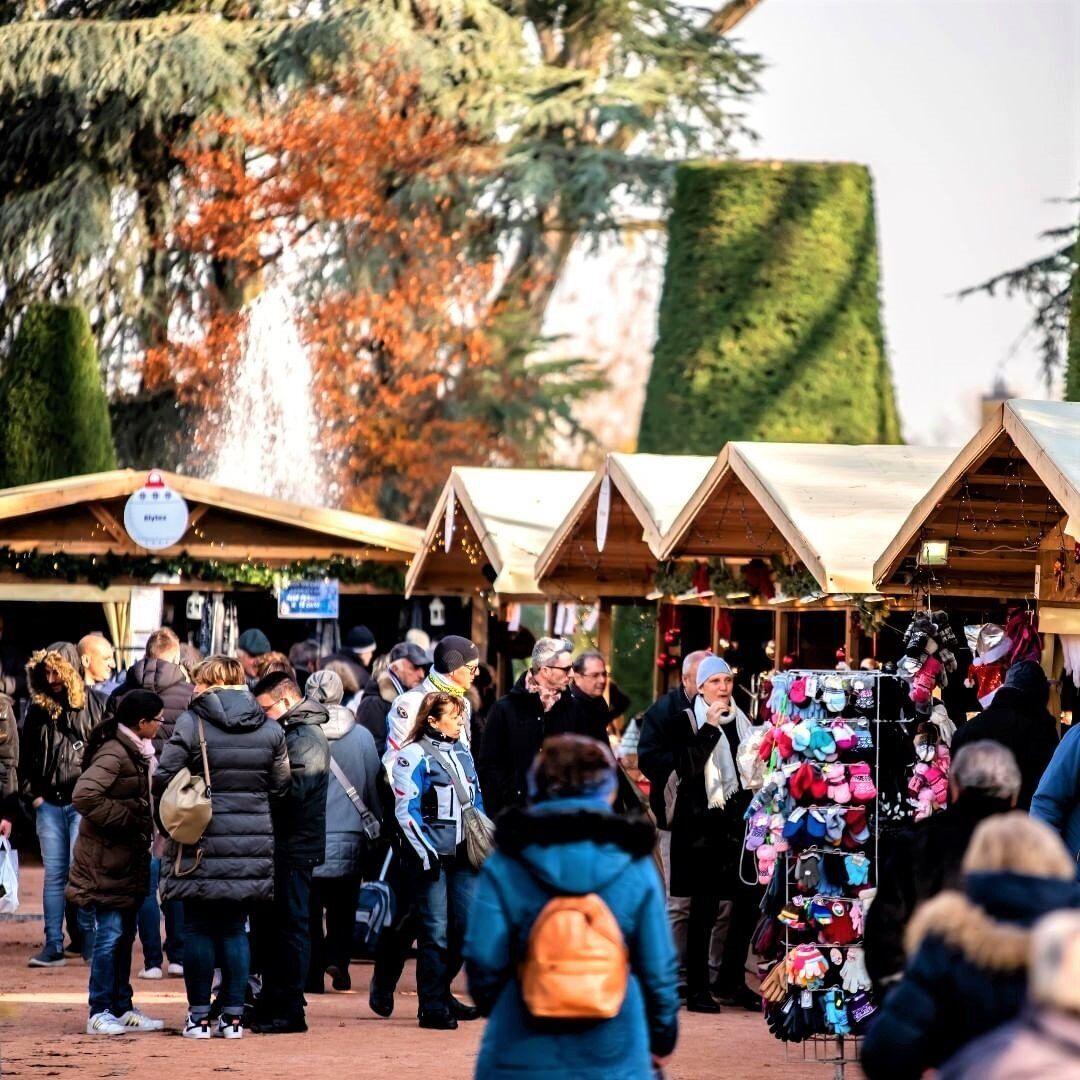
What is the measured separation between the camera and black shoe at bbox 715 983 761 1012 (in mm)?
11055

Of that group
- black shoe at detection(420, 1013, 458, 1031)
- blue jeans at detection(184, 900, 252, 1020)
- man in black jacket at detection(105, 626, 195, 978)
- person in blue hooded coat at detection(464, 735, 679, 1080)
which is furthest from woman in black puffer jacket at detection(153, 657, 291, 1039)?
person in blue hooded coat at detection(464, 735, 679, 1080)

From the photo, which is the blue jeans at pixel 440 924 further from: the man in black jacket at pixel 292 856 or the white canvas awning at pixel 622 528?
the white canvas awning at pixel 622 528

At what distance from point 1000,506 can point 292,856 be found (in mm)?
3655

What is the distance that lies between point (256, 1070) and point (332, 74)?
27763 millimetres

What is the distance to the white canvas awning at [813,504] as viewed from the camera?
10.3m

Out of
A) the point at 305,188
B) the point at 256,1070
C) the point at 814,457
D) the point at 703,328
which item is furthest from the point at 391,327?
the point at 256,1070

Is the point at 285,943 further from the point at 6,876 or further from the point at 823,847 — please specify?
the point at 6,876

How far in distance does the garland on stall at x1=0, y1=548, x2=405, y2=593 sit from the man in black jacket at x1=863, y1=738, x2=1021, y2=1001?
1353 cm

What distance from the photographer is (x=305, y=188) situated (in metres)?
36.4

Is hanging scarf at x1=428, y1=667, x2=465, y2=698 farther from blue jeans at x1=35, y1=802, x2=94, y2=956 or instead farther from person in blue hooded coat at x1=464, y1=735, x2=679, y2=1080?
person in blue hooded coat at x1=464, y1=735, x2=679, y2=1080

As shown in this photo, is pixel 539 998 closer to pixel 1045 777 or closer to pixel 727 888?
pixel 1045 777

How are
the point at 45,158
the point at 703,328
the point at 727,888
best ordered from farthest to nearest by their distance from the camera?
the point at 45,158
the point at 703,328
the point at 727,888

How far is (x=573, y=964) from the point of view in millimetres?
5105

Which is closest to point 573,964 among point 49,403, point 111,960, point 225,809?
point 225,809
